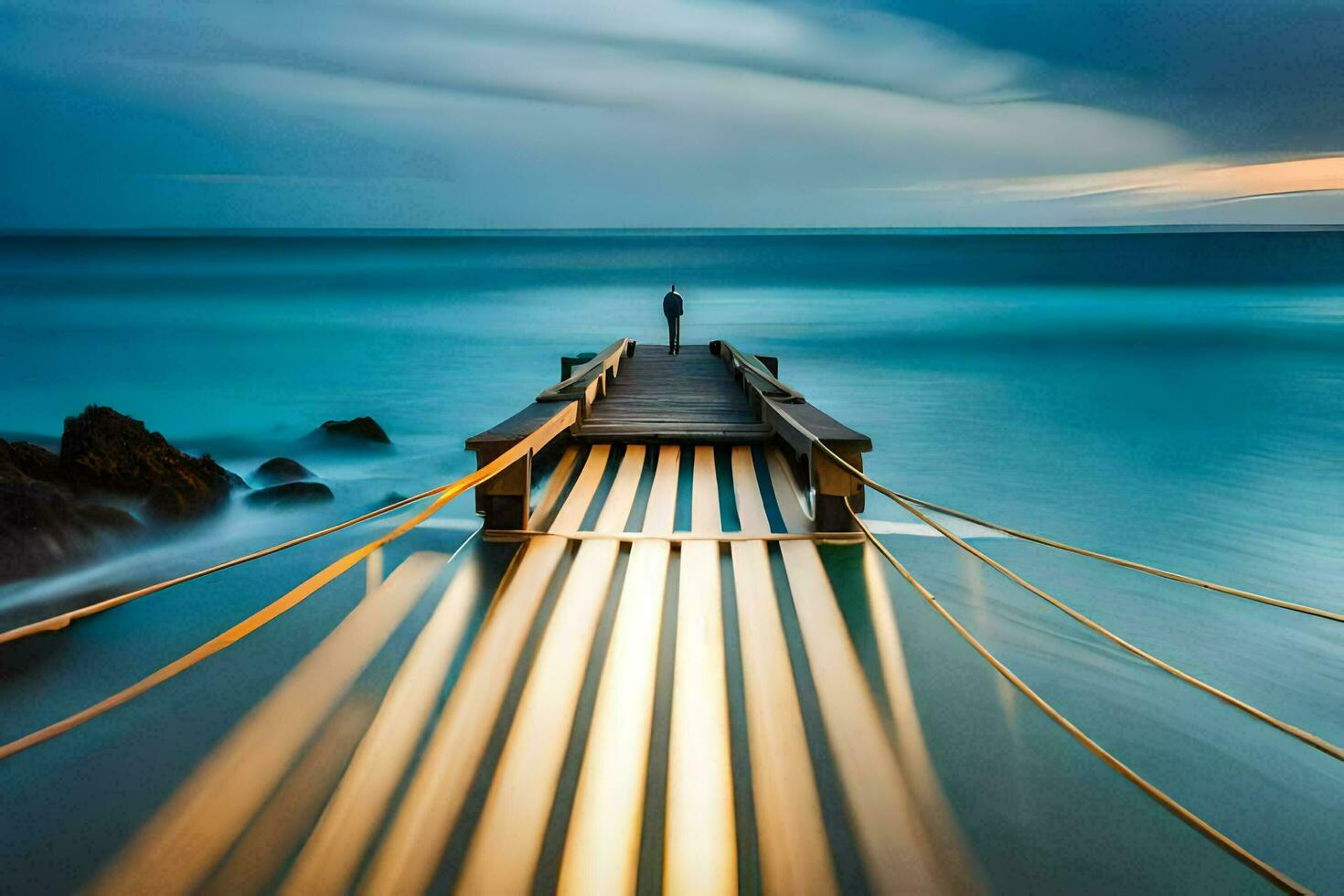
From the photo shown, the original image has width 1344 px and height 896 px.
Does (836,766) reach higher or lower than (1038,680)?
higher

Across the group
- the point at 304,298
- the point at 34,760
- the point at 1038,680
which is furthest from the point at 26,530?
the point at 304,298

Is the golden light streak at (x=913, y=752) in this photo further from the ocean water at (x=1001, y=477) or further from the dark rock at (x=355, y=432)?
the dark rock at (x=355, y=432)

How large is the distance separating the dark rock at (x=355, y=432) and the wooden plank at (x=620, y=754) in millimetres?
9194

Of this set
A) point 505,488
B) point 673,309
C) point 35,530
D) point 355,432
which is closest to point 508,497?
point 505,488

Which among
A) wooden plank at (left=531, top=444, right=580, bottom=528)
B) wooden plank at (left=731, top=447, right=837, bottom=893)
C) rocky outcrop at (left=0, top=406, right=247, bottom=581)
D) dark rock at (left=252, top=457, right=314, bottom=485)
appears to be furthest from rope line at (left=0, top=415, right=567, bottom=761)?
dark rock at (left=252, top=457, right=314, bottom=485)

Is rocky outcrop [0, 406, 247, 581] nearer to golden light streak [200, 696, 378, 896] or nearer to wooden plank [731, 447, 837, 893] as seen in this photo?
golden light streak [200, 696, 378, 896]

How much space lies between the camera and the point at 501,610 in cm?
337

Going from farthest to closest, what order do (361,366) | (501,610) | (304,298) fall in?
(304,298) → (361,366) → (501,610)

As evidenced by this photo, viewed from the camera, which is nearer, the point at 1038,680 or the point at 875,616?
the point at 875,616

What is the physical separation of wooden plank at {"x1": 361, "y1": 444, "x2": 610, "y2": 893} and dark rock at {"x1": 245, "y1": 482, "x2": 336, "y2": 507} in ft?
18.8

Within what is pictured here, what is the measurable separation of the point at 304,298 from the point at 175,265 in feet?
129

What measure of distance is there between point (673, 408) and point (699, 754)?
5.25m

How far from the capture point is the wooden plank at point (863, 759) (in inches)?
82.6

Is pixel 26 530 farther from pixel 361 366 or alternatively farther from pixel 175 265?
pixel 175 265
